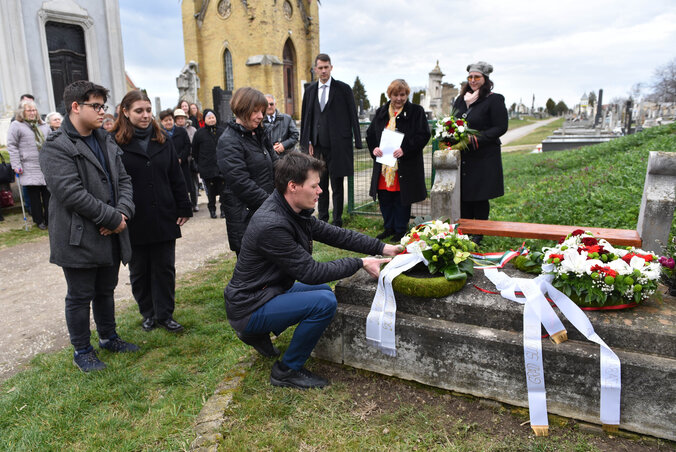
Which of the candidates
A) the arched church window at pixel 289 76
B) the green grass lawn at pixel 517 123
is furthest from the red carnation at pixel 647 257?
the green grass lawn at pixel 517 123

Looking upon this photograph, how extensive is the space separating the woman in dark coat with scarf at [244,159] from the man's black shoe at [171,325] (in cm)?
90

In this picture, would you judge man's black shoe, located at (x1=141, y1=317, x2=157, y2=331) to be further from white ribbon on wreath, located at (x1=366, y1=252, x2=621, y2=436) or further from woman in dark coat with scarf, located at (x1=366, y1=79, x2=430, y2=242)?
woman in dark coat with scarf, located at (x1=366, y1=79, x2=430, y2=242)

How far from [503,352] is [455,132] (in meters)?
2.73

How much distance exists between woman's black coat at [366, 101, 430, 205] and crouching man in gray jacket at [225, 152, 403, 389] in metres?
2.96

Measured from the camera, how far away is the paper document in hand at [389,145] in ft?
18.3

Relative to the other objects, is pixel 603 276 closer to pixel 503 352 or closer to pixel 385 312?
pixel 503 352

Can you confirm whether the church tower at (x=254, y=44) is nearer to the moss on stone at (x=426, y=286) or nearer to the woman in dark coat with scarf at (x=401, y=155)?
the woman in dark coat with scarf at (x=401, y=155)

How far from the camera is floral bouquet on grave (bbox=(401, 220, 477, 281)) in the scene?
9.86ft

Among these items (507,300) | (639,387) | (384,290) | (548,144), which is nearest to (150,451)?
(384,290)

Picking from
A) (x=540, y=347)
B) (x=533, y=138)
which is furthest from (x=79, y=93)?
(x=533, y=138)

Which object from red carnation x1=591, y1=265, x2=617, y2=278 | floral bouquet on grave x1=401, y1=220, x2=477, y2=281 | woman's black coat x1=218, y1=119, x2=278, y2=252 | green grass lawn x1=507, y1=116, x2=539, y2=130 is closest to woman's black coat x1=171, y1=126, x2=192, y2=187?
woman's black coat x1=218, y1=119, x2=278, y2=252

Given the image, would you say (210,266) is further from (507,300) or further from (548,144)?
(548,144)

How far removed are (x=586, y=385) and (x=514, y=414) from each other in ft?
1.40

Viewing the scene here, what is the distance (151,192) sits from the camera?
12.4 feet
